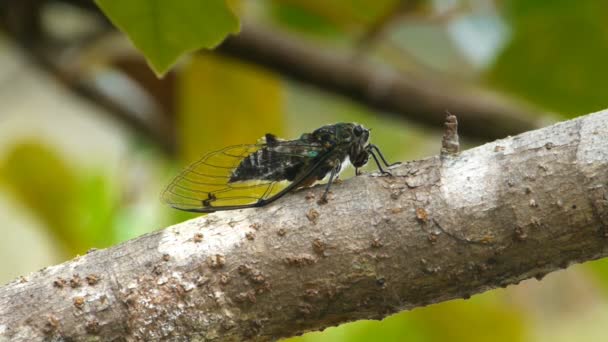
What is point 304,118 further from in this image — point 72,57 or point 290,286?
point 290,286

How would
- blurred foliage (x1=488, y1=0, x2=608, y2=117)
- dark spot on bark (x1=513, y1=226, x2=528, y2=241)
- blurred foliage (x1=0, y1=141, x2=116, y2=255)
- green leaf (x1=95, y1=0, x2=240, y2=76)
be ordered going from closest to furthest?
dark spot on bark (x1=513, y1=226, x2=528, y2=241) < green leaf (x1=95, y1=0, x2=240, y2=76) < blurred foliage (x1=488, y1=0, x2=608, y2=117) < blurred foliage (x1=0, y1=141, x2=116, y2=255)

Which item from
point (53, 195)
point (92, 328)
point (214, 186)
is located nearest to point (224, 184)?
point (214, 186)

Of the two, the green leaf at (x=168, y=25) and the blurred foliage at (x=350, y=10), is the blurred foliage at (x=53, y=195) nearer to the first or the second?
the blurred foliage at (x=350, y=10)

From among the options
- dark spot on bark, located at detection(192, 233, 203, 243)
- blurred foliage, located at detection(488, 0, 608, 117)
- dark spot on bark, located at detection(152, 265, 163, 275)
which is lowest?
dark spot on bark, located at detection(152, 265, 163, 275)

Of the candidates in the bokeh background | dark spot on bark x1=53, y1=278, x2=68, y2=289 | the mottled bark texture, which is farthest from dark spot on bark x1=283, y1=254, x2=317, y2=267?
the bokeh background

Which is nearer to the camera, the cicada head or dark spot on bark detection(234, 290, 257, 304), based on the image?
dark spot on bark detection(234, 290, 257, 304)

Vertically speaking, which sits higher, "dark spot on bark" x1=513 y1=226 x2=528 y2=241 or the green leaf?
the green leaf

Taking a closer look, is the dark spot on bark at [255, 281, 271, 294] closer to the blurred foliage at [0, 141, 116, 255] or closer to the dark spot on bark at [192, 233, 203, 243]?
the dark spot on bark at [192, 233, 203, 243]

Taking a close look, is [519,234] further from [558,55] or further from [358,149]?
[558,55]

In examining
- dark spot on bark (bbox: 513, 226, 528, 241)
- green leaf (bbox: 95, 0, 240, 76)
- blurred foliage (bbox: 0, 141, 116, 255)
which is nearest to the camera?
dark spot on bark (bbox: 513, 226, 528, 241)
